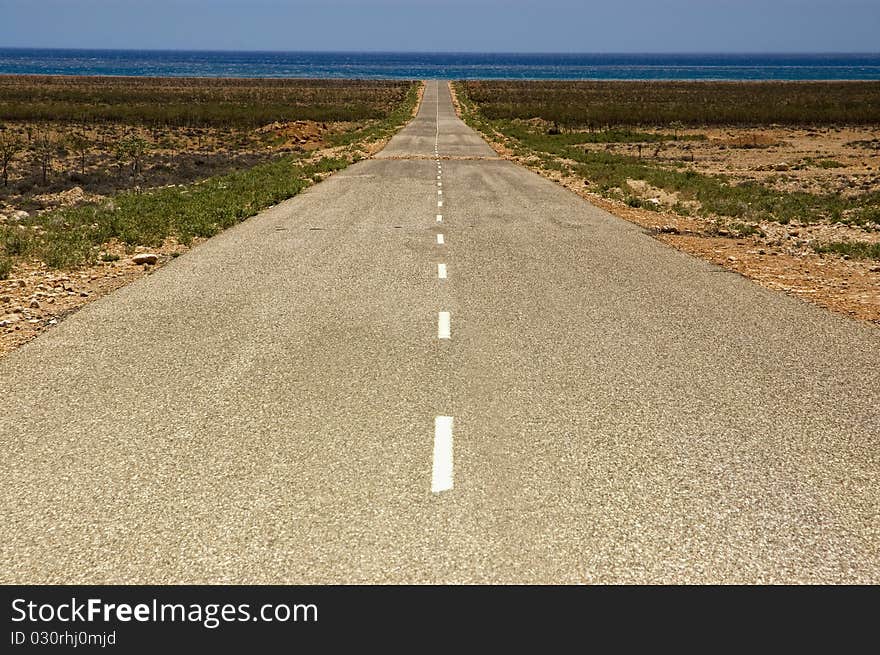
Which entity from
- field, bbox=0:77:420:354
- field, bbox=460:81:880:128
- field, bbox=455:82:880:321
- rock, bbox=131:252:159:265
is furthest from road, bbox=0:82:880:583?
field, bbox=460:81:880:128

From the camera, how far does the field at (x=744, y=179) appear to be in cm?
1441

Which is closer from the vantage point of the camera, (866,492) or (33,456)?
(866,492)

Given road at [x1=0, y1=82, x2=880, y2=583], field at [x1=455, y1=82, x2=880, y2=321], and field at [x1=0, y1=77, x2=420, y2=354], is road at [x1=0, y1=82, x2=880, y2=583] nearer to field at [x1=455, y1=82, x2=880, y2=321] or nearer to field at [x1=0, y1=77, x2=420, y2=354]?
field at [x1=0, y1=77, x2=420, y2=354]

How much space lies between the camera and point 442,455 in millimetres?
5602

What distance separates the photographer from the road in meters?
4.38

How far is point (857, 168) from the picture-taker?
3441 centimetres

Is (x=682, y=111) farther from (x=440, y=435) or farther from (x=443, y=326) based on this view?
(x=440, y=435)

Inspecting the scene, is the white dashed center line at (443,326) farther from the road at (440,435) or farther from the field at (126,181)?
the field at (126,181)

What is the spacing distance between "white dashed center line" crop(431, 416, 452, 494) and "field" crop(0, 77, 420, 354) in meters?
5.22

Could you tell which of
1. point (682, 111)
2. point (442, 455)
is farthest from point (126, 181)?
point (682, 111)

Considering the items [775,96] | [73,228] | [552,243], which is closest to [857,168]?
[552,243]

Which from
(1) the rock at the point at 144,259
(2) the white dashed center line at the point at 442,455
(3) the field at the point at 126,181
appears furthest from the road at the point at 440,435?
(3) the field at the point at 126,181
